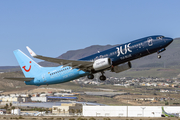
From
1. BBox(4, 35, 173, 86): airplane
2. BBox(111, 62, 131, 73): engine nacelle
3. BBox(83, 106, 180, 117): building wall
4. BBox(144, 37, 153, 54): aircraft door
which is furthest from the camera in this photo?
BBox(83, 106, 180, 117): building wall

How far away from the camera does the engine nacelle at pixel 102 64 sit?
2058 inches

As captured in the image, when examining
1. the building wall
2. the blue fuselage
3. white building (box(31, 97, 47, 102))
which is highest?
the blue fuselage

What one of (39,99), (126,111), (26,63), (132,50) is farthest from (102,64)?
(39,99)

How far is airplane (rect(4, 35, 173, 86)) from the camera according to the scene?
5138 centimetres

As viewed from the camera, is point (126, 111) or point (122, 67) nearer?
point (122, 67)

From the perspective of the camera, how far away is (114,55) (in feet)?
174

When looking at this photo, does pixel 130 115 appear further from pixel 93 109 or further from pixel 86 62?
pixel 86 62

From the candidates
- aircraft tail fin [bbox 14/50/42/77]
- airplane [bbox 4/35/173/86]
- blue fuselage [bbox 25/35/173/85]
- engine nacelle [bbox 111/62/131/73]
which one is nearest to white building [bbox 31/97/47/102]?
aircraft tail fin [bbox 14/50/42/77]

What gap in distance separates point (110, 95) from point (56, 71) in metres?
110

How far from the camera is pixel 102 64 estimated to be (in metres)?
52.7

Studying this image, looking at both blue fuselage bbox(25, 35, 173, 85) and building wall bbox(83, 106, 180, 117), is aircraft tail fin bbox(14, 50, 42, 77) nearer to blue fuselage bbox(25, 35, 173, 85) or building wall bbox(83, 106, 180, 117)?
blue fuselage bbox(25, 35, 173, 85)

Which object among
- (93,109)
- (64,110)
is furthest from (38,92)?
(93,109)

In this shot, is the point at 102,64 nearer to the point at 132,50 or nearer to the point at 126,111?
the point at 132,50

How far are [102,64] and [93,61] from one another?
269cm
